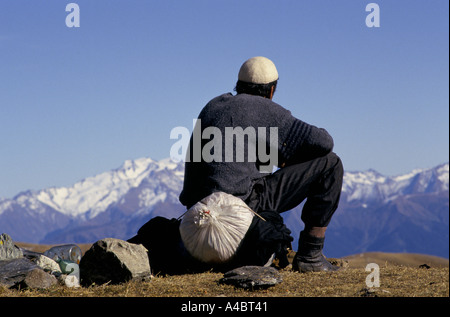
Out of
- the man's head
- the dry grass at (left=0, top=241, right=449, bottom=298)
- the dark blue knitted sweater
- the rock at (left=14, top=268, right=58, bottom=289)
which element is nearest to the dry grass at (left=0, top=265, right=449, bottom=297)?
the dry grass at (left=0, top=241, right=449, bottom=298)

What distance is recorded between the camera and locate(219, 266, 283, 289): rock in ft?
19.9

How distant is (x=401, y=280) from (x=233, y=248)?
185cm

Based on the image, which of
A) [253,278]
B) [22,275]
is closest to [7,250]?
[22,275]

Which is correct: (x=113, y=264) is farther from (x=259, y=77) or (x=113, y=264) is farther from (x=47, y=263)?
(x=259, y=77)

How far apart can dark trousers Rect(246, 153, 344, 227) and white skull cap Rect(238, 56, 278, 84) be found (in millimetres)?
1130

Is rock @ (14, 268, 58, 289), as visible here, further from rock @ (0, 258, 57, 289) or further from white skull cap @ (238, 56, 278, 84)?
white skull cap @ (238, 56, 278, 84)

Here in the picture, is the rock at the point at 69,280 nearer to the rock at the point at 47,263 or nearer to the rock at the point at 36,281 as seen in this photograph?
the rock at the point at 36,281

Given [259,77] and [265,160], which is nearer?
[265,160]

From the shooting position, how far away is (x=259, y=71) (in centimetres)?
777

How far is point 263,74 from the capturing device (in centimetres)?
778

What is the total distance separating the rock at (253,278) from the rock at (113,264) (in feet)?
3.04

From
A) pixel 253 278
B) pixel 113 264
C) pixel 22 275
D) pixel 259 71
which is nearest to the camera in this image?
pixel 253 278

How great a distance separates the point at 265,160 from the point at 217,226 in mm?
1080
